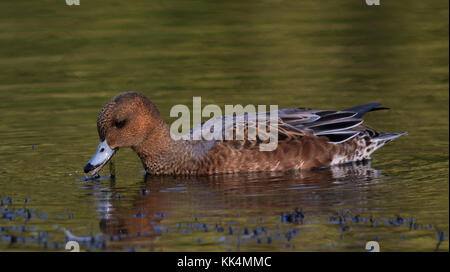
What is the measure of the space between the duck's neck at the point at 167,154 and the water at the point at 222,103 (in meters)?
0.28

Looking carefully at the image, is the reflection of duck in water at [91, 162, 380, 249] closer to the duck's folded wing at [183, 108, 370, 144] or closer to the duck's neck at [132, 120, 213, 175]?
the duck's neck at [132, 120, 213, 175]

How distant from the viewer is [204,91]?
13.1 m

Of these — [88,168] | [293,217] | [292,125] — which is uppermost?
[292,125]

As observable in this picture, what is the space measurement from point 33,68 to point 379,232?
363 inches

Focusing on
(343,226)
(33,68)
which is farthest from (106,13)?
(343,226)

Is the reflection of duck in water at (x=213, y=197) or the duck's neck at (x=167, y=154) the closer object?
the reflection of duck in water at (x=213, y=197)

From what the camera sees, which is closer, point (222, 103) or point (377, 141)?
point (377, 141)

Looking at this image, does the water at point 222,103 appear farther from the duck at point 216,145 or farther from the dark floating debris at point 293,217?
the duck at point 216,145

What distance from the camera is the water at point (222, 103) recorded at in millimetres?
7285

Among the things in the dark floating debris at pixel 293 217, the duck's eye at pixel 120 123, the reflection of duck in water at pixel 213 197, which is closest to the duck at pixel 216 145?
the duck's eye at pixel 120 123

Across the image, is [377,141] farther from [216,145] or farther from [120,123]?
[120,123]

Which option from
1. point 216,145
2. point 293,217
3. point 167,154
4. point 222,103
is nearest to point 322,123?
point 216,145

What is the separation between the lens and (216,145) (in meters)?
9.63

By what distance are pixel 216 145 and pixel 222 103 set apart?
8.96ft
